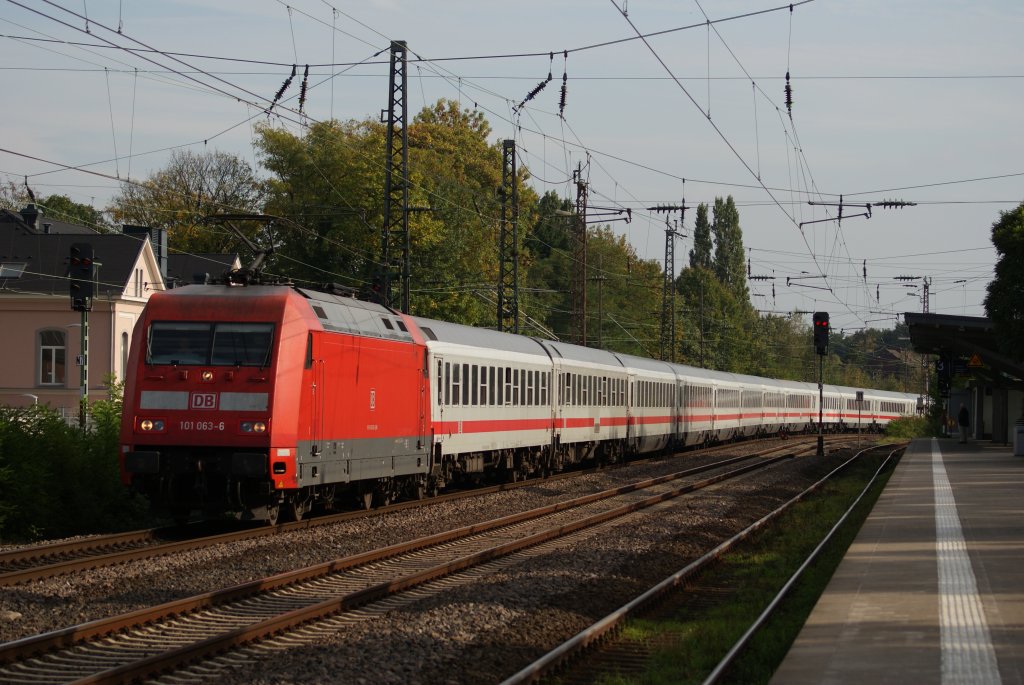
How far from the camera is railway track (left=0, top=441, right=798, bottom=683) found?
9.15 meters

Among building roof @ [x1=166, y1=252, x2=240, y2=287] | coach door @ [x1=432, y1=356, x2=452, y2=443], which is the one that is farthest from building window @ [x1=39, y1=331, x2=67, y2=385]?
coach door @ [x1=432, y1=356, x2=452, y2=443]

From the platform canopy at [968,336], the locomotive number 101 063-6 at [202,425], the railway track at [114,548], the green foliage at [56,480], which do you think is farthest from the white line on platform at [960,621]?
the platform canopy at [968,336]

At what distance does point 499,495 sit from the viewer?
991 inches

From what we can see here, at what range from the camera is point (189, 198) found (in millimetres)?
71500

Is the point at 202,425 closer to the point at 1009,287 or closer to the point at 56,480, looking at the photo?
the point at 56,480

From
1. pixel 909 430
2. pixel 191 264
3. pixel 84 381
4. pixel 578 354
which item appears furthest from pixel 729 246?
pixel 84 381

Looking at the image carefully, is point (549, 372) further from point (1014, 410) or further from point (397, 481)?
point (1014, 410)

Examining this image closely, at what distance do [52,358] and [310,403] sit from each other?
3590 centimetres

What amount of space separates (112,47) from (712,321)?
269 ft

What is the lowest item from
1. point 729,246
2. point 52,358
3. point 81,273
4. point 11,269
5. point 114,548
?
point 114,548

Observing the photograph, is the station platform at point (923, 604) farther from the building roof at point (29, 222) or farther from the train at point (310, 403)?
the building roof at point (29, 222)

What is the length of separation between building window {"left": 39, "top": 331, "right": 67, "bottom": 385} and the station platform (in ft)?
119

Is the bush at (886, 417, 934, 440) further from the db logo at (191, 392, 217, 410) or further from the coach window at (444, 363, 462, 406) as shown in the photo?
the db logo at (191, 392, 217, 410)

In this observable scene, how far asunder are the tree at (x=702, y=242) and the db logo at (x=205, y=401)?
11060 cm
